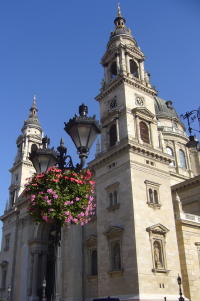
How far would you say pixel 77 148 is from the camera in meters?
10.6

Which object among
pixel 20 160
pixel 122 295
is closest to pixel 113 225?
pixel 122 295

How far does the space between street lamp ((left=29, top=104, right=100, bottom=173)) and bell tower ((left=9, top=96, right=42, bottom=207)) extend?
39.3m

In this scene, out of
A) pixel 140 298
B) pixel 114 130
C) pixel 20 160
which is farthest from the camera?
pixel 20 160

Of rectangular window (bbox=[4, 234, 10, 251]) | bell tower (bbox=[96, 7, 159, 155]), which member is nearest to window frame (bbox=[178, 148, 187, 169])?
bell tower (bbox=[96, 7, 159, 155])

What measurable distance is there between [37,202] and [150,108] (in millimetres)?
25990

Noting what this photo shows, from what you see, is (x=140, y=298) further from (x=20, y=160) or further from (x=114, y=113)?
(x=20, y=160)

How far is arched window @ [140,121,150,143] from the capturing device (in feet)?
109

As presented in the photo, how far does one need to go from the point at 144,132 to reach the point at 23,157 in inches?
947

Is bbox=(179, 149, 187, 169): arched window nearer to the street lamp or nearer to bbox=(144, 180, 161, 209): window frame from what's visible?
bbox=(144, 180, 161, 209): window frame

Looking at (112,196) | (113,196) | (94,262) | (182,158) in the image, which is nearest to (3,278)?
(94,262)

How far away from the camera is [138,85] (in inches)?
1410

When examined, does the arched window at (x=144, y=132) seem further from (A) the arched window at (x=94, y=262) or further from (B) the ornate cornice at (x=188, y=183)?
(A) the arched window at (x=94, y=262)

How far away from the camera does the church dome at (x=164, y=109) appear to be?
5856 centimetres

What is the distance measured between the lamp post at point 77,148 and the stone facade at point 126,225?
38.0ft
